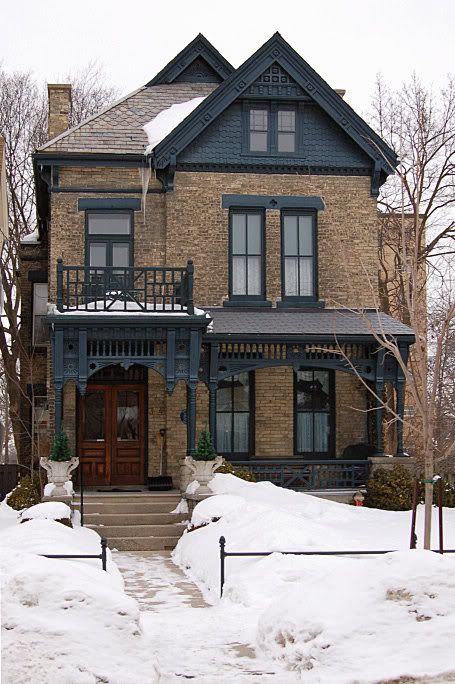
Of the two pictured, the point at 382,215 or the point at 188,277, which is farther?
the point at 382,215

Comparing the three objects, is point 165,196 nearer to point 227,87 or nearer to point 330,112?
point 227,87

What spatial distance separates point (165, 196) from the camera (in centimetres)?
2341

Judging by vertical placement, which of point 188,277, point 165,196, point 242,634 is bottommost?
point 242,634

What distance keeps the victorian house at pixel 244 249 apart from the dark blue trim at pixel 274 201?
0.02 meters

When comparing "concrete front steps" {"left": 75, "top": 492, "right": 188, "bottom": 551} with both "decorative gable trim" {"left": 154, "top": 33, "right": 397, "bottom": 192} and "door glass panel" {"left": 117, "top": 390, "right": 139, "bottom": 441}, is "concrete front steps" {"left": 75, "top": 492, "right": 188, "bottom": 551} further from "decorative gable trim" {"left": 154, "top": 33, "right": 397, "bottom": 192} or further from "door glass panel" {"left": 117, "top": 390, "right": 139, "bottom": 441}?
"decorative gable trim" {"left": 154, "top": 33, "right": 397, "bottom": 192}

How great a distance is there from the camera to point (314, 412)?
23672 mm

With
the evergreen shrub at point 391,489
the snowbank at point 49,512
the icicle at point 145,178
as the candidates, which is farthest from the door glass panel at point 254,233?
the snowbank at point 49,512

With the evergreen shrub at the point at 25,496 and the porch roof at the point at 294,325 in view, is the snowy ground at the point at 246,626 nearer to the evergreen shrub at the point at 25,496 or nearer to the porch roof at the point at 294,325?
the evergreen shrub at the point at 25,496

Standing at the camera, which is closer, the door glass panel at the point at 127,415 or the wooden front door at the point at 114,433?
the wooden front door at the point at 114,433

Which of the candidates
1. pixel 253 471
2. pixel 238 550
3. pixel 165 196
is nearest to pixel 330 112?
pixel 165 196

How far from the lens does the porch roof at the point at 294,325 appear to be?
21469 mm

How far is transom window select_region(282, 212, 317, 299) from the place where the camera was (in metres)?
23.7

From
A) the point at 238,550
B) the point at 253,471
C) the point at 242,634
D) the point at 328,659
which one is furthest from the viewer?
the point at 253,471

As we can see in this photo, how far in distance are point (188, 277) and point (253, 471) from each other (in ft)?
15.4
